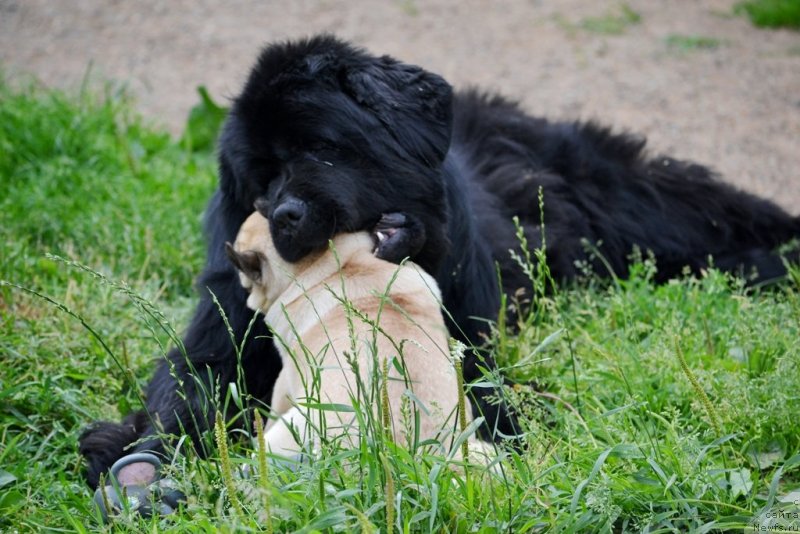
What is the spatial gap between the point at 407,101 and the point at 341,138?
0.26m

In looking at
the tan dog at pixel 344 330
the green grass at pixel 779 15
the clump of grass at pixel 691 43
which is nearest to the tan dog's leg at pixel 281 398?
the tan dog at pixel 344 330

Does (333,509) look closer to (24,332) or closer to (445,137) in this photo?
(445,137)

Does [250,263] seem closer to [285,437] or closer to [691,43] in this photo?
[285,437]

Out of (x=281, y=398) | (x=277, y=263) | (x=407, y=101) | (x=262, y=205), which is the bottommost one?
(x=281, y=398)

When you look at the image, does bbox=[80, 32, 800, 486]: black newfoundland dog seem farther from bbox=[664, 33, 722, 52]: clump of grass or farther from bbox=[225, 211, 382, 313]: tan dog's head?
bbox=[664, 33, 722, 52]: clump of grass

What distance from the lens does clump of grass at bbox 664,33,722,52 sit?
7234 mm

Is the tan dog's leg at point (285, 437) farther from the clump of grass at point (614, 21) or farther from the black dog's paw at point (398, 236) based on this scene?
the clump of grass at point (614, 21)

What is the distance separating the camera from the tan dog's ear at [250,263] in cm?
297

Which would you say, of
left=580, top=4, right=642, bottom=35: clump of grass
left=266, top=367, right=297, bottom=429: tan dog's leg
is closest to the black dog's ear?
left=266, top=367, right=297, bottom=429: tan dog's leg

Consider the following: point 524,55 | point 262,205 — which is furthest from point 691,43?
point 262,205

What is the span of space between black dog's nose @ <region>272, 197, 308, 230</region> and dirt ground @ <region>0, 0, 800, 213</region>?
3218mm

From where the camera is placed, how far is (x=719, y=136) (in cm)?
618

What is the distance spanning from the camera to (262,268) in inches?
121

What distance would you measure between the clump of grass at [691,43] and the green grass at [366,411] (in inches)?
131
